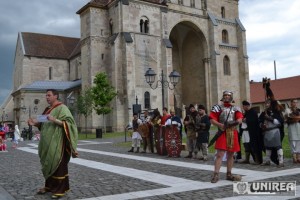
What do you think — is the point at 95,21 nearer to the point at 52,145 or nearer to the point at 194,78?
the point at 194,78

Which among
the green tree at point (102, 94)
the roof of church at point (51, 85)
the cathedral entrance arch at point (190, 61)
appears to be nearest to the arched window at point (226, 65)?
the cathedral entrance arch at point (190, 61)

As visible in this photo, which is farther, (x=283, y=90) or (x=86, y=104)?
(x=283, y=90)

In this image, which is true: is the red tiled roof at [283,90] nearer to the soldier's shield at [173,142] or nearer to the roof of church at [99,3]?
the roof of church at [99,3]

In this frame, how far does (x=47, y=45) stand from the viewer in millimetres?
55438

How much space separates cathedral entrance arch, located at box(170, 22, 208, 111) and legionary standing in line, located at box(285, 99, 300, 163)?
32.7 metres

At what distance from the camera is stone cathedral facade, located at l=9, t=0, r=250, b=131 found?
114 ft

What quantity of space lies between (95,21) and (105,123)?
11.2 metres

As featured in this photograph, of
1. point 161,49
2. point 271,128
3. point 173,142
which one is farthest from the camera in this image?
point 161,49

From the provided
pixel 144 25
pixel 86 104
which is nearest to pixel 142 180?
pixel 86 104

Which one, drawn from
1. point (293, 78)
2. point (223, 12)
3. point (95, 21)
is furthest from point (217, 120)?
Answer: point (293, 78)

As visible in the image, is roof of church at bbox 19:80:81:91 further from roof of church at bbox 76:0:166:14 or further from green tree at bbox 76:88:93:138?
green tree at bbox 76:88:93:138

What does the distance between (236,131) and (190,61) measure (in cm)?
3942

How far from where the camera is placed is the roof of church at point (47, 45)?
175 ft

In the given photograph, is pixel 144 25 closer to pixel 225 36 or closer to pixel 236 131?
pixel 225 36
